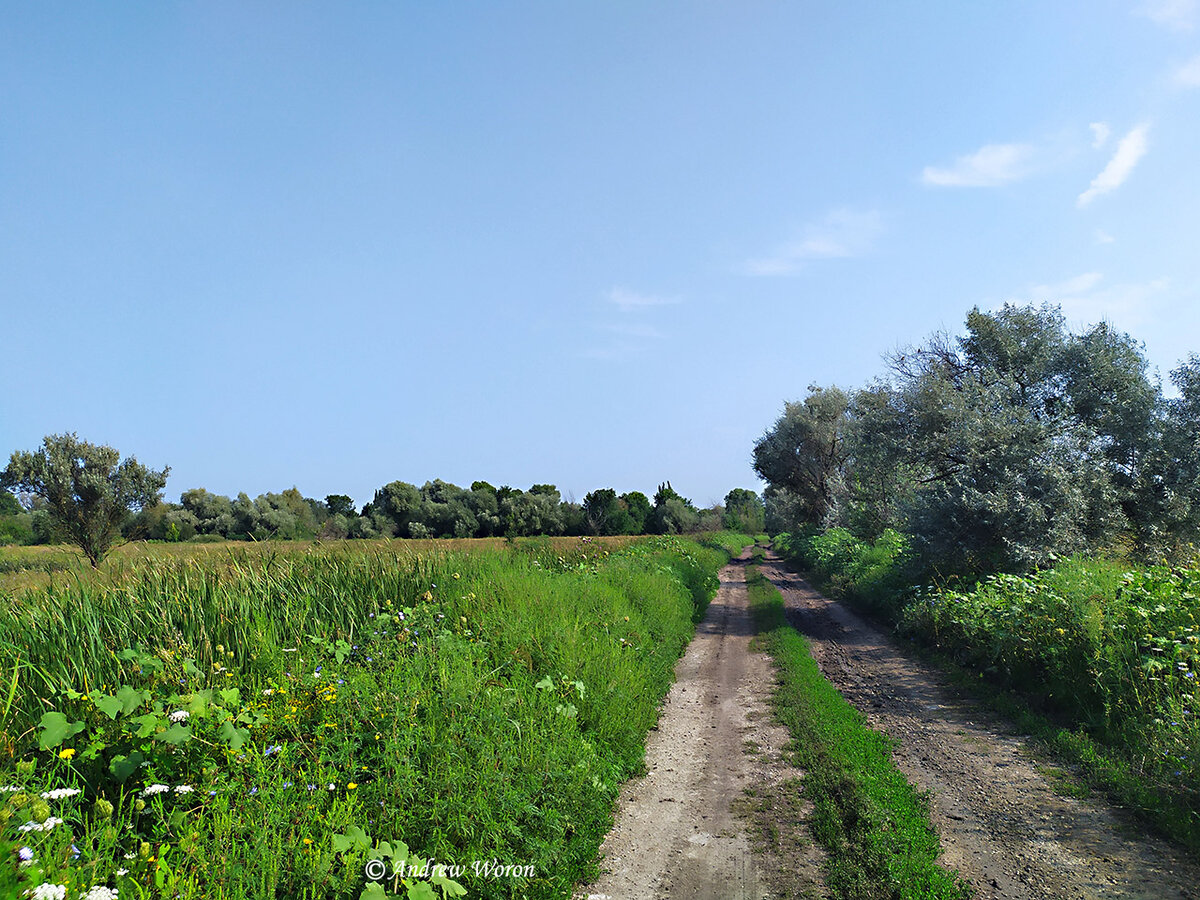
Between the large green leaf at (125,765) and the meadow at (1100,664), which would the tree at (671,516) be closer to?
the meadow at (1100,664)

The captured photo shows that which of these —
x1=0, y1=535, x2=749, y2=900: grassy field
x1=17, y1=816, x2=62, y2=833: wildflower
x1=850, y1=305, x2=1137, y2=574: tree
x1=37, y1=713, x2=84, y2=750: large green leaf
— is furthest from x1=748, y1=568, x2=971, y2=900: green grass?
x1=850, y1=305, x2=1137, y2=574: tree

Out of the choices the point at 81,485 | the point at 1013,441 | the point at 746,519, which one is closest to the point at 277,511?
the point at 81,485

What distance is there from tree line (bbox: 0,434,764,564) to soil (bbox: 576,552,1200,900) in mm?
7203

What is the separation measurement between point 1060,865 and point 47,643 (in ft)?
28.9

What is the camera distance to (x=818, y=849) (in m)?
5.34

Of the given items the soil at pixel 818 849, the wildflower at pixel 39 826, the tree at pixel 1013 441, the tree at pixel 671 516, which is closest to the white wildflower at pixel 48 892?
the wildflower at pixel 39 826

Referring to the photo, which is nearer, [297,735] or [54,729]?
[54,729]

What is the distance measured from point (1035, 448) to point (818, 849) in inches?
545

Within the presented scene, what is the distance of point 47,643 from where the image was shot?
549 centimetres

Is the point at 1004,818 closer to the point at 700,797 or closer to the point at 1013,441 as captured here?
the point at 700,797

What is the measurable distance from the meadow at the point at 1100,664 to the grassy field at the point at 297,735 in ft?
17.0

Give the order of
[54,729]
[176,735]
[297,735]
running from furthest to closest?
[297,735] → [176,735] → [54,729]

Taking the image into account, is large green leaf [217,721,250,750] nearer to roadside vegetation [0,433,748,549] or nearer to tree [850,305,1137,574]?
roadside vegetation [0,433,748,549]

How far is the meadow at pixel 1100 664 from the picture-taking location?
6273 millimetres
